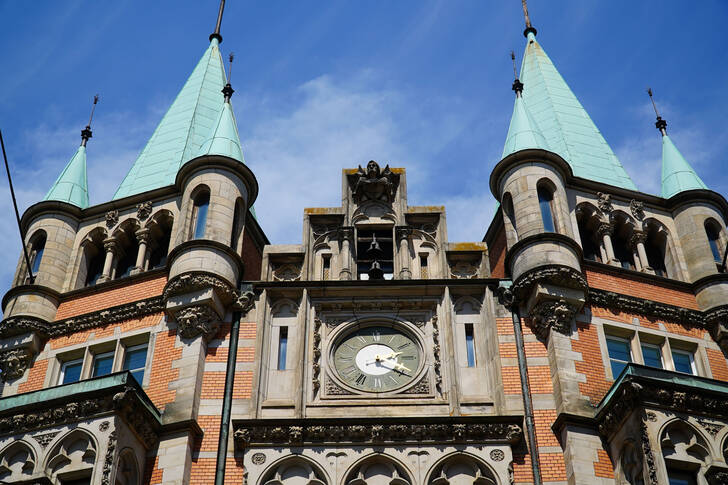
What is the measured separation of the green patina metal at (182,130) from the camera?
30.0 m

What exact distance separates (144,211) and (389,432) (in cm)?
977

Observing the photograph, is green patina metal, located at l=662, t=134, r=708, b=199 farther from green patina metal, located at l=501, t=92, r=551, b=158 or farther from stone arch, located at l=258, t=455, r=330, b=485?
stone arch, located at l=258, t=455, r=330, b=485

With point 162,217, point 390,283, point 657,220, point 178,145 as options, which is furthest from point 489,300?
point 178,145

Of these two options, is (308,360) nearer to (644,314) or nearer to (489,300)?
(489,300)

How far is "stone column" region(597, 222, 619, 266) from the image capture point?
26817 mm

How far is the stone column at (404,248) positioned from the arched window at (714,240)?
7.77 m

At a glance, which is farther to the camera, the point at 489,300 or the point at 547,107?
the point at 547,107

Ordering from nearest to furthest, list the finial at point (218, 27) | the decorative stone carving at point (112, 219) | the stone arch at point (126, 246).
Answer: the stone arch at point (126, 246), the decorative stone carving at point (112, 219), the finial at point (218, 27)

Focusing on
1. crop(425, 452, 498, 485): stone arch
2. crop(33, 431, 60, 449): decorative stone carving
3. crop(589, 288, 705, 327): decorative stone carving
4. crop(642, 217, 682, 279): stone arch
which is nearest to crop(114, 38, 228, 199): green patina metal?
crop(33, 431, 60, 449): decorative stone carving

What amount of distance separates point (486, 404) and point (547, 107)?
1255cm

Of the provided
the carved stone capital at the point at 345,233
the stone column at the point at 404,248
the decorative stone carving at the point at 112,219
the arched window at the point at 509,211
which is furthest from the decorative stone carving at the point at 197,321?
the arched window at the point at 509,211

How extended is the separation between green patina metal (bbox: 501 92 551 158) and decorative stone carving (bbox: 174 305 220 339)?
866 cm

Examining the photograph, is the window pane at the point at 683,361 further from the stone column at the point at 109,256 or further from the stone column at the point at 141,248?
the stone column at the point at 109,256

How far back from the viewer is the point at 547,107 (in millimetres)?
32562
